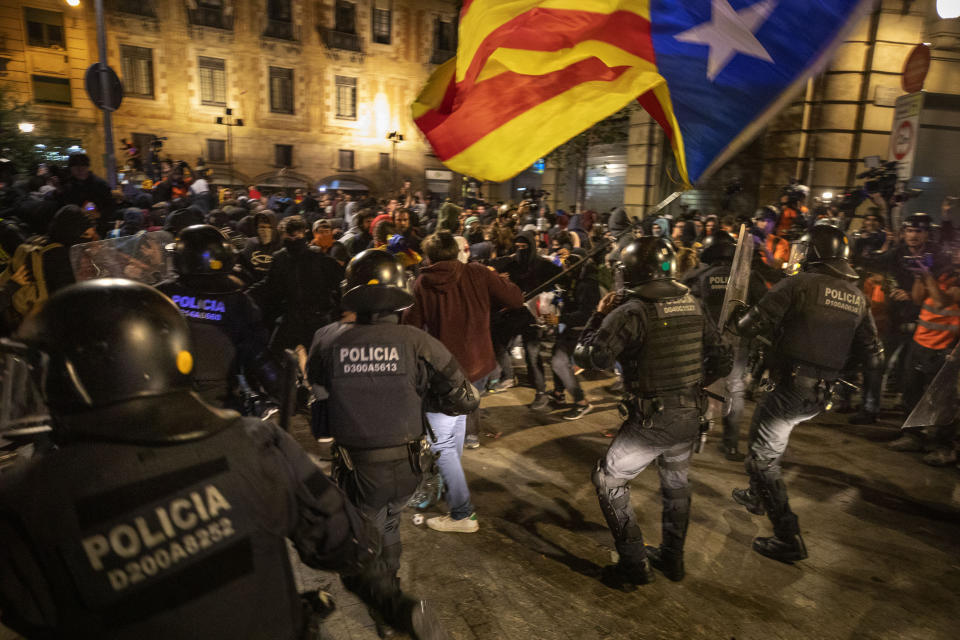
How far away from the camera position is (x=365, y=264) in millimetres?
3254

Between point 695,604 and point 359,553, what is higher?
point 359,553

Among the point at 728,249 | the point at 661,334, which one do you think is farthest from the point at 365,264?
the point at 728,249

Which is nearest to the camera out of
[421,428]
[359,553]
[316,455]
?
[359,553]

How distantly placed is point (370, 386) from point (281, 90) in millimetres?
32449

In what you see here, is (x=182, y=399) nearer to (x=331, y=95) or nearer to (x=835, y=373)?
(x=835, y=373)

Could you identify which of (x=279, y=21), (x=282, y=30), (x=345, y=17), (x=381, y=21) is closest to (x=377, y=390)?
(x=282, y=30)

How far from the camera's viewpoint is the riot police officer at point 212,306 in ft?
12.0

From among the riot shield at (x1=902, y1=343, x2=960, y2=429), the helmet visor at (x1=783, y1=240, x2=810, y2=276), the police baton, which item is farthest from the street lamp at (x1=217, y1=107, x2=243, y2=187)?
the riot shield at (x1=902, y1=343, x2=960, y2=429)

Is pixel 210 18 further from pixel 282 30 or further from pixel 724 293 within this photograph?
pixel 724 293

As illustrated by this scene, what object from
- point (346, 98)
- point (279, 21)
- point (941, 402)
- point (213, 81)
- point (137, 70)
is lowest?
point (941, 402)

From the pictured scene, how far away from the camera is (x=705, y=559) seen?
3932 millimetres

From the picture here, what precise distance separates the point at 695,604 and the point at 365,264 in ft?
9.21

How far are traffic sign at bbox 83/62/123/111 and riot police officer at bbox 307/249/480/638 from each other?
739cm

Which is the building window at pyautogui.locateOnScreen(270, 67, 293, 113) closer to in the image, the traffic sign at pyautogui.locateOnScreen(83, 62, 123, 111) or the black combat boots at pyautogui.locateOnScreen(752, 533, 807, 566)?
the traffic sign at pyautogui.locateOnScreen(83, 62, 123, 111)
